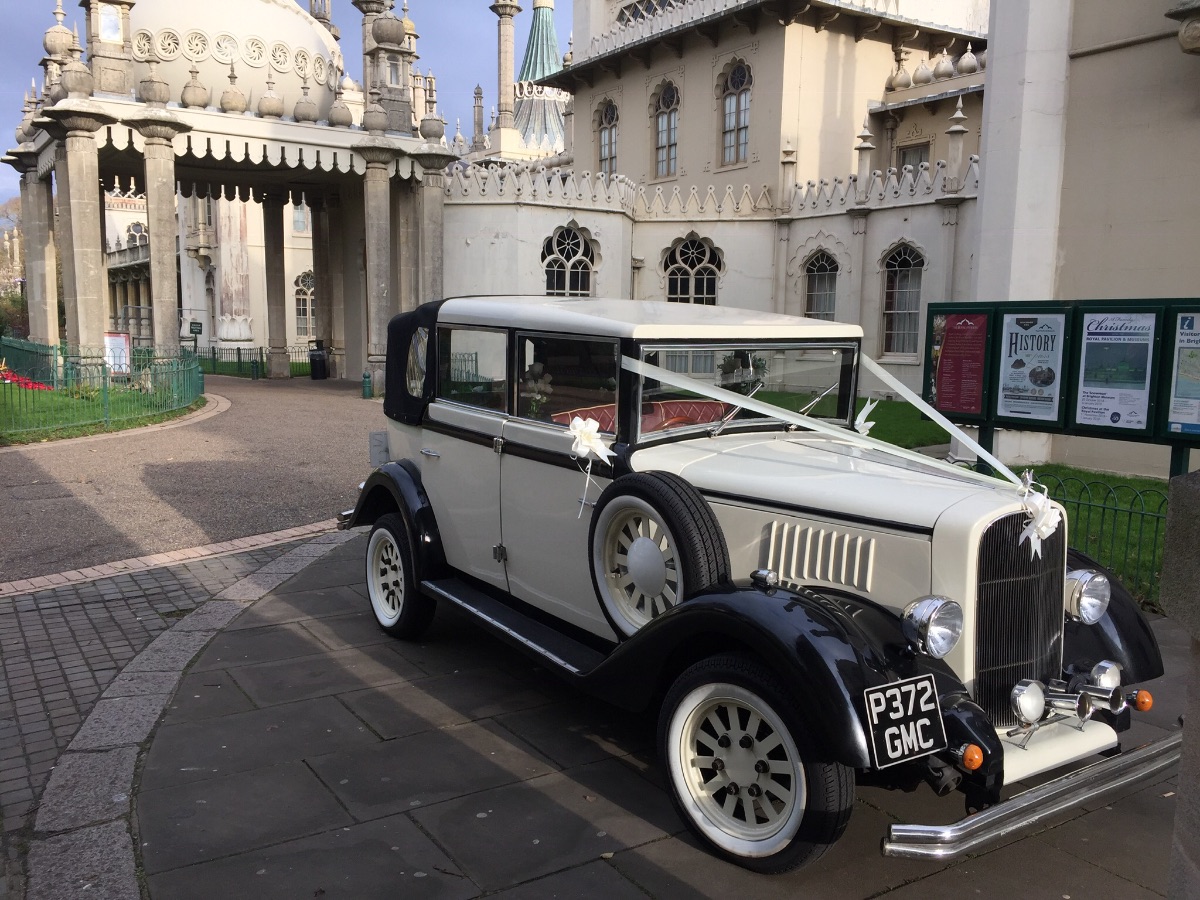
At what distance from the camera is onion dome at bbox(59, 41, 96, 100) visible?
58.0 feet

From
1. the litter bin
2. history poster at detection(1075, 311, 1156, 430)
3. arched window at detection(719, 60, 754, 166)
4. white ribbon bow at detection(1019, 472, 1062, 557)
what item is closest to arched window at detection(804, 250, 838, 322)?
arched window at detection(719, 60, 754, 166)

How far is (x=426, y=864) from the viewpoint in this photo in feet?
11.1

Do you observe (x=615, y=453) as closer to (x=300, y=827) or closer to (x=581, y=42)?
(x=300, y=827)

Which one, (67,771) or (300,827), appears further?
(67,771)

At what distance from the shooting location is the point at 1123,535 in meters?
8.48

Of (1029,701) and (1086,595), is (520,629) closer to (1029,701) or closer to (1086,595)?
(1029,701)

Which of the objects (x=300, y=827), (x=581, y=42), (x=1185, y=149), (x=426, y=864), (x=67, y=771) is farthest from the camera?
(x=581, y=42)

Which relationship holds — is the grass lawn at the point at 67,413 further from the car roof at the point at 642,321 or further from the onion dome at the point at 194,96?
the car roof at the point at 642,321

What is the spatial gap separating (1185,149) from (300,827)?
1227cm

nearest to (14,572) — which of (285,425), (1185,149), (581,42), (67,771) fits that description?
(67,771)

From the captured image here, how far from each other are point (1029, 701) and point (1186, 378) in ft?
14.9

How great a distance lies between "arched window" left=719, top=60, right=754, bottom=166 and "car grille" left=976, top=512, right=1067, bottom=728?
24.8m

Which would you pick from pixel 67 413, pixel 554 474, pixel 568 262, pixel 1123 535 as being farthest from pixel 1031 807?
pixel 568 262

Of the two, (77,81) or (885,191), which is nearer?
(77,81)
